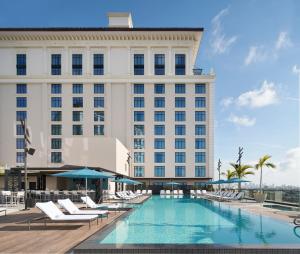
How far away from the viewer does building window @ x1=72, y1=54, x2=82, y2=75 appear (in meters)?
59.0

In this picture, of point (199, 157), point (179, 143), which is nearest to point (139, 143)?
point (179, 143)

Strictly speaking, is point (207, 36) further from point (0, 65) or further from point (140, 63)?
point (0, 65)

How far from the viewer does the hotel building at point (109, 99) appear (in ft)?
189

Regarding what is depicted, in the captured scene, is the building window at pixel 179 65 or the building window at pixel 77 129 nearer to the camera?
the building window at pixel 77 129

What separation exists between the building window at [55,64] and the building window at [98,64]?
5323 millimetres

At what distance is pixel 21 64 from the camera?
193 feet

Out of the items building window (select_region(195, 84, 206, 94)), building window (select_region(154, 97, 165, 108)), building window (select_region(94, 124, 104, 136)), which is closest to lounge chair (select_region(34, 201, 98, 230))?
building window (select_region(94, 124, 104, 136))

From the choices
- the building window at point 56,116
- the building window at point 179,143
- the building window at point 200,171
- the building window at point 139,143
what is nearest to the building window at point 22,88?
the building window at point 56,116

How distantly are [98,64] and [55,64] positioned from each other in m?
6.36

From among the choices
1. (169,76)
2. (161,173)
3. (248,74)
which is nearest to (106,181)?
(248,74)

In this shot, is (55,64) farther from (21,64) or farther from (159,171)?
(159,171)

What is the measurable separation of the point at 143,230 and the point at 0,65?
52.9m

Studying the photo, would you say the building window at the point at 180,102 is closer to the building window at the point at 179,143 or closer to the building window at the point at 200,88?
the building window at the point at 200,88

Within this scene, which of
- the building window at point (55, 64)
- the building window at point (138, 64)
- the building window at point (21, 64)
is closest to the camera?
the building window at point (21, 64)
